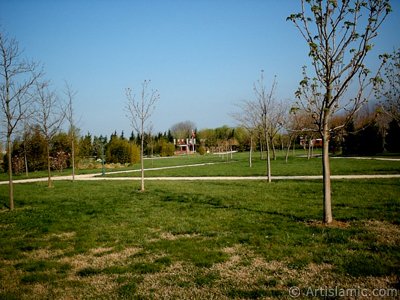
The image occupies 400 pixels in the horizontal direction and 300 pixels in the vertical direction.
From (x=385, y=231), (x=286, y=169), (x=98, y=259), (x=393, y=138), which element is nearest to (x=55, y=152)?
(x=286, y=169)

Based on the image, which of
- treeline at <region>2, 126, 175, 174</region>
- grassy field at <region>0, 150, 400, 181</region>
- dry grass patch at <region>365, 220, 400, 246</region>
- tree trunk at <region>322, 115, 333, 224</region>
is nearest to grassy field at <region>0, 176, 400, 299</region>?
dry grass patch at <region>365, 220, 400, 246</region>

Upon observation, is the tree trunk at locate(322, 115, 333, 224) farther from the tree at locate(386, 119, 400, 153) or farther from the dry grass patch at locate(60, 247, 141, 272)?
the tree at locate(386, 119, 400, 153)

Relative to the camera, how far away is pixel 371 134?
1726 inches

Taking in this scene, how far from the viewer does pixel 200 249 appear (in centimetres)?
638

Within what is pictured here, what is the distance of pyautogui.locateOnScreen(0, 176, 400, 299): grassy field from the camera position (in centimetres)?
469

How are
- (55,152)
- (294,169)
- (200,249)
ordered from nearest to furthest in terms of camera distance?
(200,249) < (294,169) < (55,152)

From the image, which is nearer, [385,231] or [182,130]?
[385,231]

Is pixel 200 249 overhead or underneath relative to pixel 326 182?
underneath

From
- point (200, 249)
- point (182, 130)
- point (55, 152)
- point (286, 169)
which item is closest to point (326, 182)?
point (200, 249)

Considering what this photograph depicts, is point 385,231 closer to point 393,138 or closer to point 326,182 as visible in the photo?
point 326,182

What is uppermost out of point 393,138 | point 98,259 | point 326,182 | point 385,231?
point 393,138

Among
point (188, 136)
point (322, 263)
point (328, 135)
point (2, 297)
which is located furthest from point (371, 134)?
point (188, 136)

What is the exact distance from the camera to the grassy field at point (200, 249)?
4691 millimetres

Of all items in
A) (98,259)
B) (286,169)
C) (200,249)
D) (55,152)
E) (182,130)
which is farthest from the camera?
(182,130)
